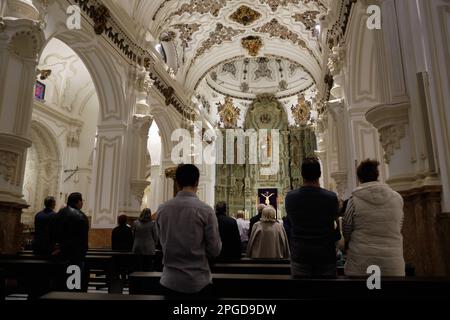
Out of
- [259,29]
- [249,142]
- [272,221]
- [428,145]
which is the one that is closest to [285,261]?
[272,221]

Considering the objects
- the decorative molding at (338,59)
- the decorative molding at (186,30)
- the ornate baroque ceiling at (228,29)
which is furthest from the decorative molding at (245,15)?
the decorative molding at (338,59)

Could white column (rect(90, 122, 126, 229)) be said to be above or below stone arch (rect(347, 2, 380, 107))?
below

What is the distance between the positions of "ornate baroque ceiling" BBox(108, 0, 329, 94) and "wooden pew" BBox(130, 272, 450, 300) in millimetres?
9511

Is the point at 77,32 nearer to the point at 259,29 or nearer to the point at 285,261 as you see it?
the point at 285,261

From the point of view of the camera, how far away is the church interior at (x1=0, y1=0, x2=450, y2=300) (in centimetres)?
367

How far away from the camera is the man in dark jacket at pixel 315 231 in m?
2.37

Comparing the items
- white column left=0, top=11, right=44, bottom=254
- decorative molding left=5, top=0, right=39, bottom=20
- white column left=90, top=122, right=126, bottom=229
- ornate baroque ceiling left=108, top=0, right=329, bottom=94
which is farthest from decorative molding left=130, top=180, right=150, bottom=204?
decorative molding left=5, top=0, right=39, bottom=20

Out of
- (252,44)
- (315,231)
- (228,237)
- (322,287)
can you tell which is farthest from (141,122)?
(322,287)

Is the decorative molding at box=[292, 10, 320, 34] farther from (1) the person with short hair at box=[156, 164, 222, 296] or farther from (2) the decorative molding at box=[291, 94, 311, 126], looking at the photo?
(1) the person with short hair at box=[156, 164, 222, 296]

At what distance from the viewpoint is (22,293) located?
486 cm

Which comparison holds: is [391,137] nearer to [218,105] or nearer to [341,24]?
[341,24]

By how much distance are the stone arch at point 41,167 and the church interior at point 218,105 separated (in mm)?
51
